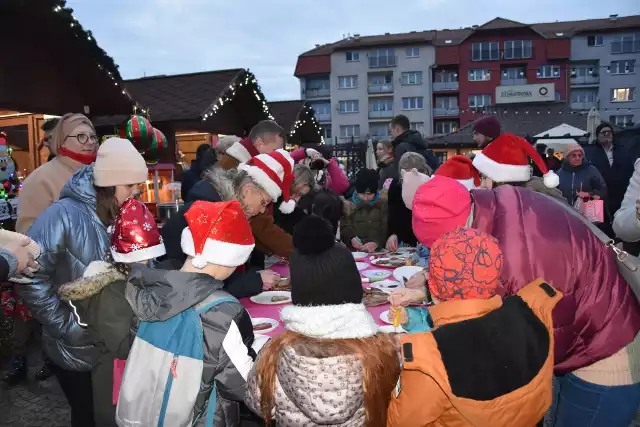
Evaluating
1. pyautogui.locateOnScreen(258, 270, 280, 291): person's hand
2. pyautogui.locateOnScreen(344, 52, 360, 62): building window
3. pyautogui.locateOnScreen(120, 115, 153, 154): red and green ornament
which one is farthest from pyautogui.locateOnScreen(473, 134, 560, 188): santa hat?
pyautogui.locateOnScreen(344, 52, 360, 62): building window

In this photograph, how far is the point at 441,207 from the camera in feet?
6.12

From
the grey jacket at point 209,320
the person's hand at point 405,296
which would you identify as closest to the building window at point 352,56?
the person's hand at point 405,296

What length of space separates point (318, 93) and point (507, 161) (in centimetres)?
5148

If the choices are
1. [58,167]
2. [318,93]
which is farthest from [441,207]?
[318,93]

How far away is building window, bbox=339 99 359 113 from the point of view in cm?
4997

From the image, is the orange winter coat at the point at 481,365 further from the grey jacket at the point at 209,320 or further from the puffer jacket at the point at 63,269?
the puffer jacket at the point at 63,269

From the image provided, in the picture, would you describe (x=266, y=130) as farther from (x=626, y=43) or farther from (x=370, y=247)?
(x=626, y=43)

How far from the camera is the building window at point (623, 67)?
142 ft

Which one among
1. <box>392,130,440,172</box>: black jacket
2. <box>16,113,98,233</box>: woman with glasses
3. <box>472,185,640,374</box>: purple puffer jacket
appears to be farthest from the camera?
<box>392,130,440,172</box>: black jacket

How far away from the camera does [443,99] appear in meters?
48.6

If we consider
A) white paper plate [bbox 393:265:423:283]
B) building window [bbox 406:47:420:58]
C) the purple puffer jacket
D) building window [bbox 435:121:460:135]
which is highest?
building window [bbox 406:47:420:58]

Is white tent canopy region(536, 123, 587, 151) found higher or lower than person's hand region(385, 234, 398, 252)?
higher

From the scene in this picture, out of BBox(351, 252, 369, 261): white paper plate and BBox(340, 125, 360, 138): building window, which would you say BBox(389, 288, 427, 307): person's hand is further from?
BBox(340, 125, 360, 138): building window

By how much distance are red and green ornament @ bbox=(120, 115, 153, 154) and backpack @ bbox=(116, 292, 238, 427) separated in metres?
5.95
